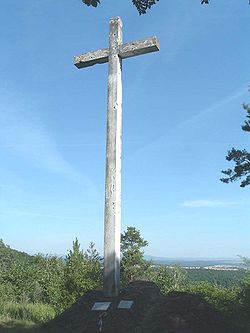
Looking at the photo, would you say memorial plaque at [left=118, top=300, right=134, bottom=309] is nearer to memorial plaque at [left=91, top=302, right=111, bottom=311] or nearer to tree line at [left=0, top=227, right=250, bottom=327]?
memorial plaque at [left=91, top=302, right=111, bottom=311]

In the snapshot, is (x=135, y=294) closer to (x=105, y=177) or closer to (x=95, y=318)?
(x=95, y=318)

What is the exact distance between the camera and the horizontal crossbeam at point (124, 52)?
8.23m

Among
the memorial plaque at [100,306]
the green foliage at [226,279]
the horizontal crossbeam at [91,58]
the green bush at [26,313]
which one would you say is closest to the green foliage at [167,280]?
the green foliage at [226,279]

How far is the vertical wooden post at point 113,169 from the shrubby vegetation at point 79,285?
2.31 meters

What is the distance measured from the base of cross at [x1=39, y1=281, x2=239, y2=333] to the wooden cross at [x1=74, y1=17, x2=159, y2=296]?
45 cm

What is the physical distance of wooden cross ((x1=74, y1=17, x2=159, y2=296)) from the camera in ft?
24.7

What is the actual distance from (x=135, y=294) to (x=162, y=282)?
7951mm

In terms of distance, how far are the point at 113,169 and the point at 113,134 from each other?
718 millimetres

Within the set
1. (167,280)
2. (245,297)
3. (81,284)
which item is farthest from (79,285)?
(167,280)

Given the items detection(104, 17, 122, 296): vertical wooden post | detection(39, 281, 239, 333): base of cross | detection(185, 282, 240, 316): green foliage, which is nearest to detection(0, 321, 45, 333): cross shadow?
detection(39, 281, 239, 333): base of cross

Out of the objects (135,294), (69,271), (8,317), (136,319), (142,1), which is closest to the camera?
(142,1)

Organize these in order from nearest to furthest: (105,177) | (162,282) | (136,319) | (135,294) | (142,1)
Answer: (142,1), (136,319), (135,294), (105,177), (162,282)

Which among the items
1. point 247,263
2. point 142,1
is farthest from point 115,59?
point 247,263

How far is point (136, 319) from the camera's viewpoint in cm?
649
